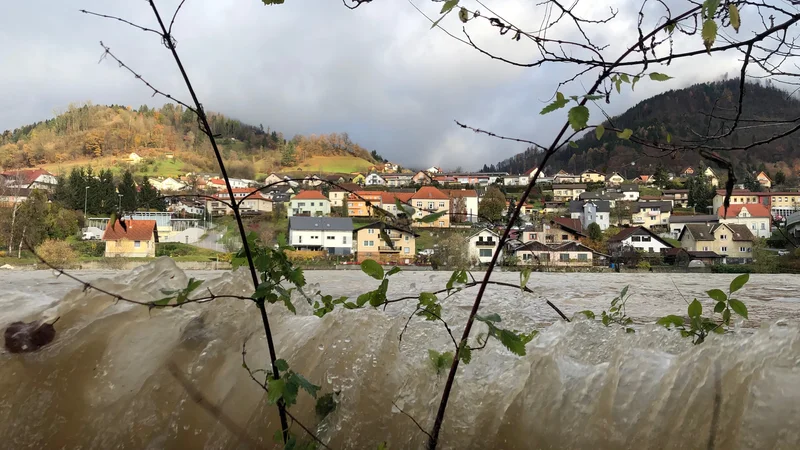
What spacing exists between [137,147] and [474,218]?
85.4m

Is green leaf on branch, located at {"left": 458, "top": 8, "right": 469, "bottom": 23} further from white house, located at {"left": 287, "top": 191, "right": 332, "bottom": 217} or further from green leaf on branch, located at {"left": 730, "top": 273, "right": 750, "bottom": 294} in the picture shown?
white house, located at {"left": 287, "top": 191, "right": 332, "bottom": 217}

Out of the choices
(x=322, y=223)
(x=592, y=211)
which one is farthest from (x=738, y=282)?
(x=592, y=211)

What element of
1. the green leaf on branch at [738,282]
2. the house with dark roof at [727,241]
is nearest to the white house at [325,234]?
the house with dark roof at [727,241]

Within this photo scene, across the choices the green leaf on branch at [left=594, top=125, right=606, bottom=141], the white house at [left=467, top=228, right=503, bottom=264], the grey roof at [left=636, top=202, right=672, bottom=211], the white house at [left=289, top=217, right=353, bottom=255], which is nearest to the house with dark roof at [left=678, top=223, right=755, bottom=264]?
the white house at [left=289, top=217, right=353, bottom=255]

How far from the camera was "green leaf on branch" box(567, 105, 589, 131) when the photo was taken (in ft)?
1.86

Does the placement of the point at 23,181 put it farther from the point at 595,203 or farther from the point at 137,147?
the point at 137,147

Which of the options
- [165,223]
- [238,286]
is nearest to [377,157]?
[165,223]

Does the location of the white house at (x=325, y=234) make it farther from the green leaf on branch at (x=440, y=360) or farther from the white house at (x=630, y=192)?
the white house at (x=630, y=192)

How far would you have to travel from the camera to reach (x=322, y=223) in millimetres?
32312

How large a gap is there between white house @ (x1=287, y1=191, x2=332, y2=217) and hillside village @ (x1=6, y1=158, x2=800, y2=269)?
0.46ft

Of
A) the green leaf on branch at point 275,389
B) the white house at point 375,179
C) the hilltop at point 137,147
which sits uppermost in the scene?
the hilltop at point 137,147

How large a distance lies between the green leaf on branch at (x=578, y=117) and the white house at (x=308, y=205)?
39.2m

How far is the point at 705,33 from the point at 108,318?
1230 mm

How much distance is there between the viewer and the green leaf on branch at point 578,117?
567mm
